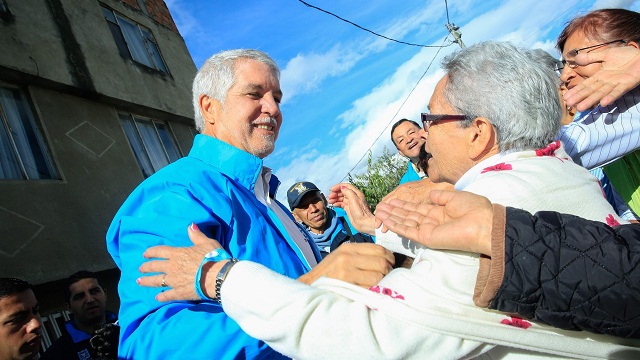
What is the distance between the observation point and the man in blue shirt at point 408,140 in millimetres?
5579

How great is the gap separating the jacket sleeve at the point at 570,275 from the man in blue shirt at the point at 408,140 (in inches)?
172

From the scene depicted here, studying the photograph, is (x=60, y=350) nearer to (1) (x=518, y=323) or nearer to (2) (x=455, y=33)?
(1) (x=518, y=323)

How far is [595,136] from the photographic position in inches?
86.4

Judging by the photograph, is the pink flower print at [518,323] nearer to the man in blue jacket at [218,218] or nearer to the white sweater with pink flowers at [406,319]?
the white sweater with pink flowers at [406,319]

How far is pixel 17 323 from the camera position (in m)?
3.79

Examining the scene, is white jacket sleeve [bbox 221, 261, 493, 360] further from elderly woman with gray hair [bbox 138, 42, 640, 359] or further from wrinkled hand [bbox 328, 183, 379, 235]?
wrinkled hand [bbox 328, 183, 379, 235]

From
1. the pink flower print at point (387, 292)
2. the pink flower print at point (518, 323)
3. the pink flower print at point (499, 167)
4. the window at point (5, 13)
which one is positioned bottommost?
the pink flower print at point (518, 323)

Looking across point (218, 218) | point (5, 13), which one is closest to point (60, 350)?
point (218, 218)

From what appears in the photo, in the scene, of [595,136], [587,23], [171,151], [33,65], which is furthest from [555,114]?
→ [171,151]

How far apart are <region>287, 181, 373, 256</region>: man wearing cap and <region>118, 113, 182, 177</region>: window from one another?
16.1ft

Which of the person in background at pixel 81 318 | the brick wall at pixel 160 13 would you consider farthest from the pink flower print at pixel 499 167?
the brick wall at pixel 160 13

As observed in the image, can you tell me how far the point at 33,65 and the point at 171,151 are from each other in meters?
3.65

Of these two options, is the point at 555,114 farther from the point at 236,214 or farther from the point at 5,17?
the point at 5,17

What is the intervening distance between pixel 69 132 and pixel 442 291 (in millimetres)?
7920
